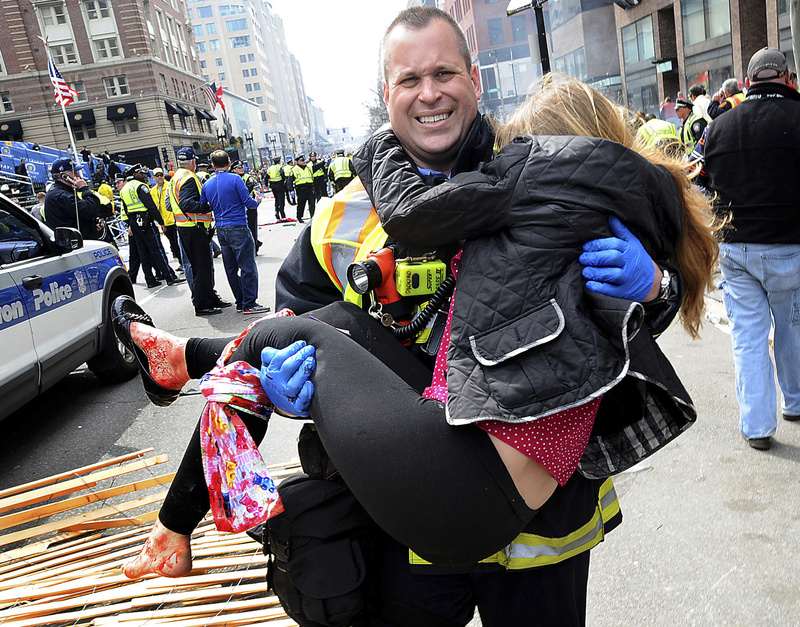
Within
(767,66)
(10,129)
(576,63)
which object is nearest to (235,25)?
(10,129)

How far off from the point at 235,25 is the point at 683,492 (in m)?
133

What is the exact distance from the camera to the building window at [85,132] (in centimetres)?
5275

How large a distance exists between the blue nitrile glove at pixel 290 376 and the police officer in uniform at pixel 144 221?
11.5 m

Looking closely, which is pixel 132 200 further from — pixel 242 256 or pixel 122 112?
pixel 122 112

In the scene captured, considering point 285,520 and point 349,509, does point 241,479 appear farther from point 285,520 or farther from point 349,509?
point 349,509

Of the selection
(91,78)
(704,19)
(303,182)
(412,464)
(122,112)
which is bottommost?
(412,464)

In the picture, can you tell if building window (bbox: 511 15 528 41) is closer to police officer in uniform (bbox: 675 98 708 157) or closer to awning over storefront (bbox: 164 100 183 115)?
awning over storefront (bbox: 164 100 183 115)

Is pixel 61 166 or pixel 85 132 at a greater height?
pixel 85 132

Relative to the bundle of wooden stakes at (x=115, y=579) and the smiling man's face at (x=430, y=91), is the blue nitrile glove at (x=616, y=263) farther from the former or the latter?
the bundle of wooden stakes at (x=115, y=579)

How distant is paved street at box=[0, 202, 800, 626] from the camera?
8.60 feet

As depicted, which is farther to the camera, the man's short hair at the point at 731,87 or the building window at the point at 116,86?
the building window at the point at 116,86

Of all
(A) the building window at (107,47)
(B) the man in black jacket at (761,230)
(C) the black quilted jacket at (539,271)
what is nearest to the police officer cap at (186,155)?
(B) the man in black jacket at (761,230)

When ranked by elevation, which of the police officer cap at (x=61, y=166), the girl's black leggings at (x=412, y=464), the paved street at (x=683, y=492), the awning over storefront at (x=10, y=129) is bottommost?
the paved street at (x=683, y=492)

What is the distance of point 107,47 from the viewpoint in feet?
174
